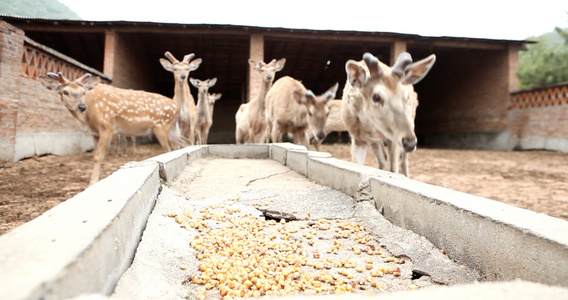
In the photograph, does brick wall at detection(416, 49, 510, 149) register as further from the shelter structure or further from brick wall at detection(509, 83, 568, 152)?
brick wall at detection(509, 83, 568, 152)

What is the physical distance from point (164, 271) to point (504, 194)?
5.50 m

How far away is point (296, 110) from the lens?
25.7ft

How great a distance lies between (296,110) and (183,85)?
2.81m

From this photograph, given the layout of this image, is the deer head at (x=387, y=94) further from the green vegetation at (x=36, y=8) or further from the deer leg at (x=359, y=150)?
the green vegetation at (x=36, y=8)

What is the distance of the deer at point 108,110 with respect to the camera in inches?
224

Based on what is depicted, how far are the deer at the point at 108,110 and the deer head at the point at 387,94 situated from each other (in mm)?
4100

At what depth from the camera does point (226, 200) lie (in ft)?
10.1

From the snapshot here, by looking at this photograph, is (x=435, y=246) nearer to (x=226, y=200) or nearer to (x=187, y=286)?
(x=187, y=286)

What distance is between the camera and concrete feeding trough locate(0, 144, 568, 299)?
942 millimetres

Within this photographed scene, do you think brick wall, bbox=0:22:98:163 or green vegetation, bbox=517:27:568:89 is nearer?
brick wall, bbox=0:22:98:163

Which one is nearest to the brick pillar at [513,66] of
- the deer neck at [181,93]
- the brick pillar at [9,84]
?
the deer neck at [181,93]

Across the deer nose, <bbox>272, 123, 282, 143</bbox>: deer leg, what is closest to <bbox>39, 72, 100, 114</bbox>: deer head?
<bbox>272, 123, 282, 143</bbox>: deer leg

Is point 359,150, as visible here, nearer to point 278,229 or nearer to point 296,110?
point 278,229

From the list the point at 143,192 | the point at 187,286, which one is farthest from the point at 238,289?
the point at 143,192
